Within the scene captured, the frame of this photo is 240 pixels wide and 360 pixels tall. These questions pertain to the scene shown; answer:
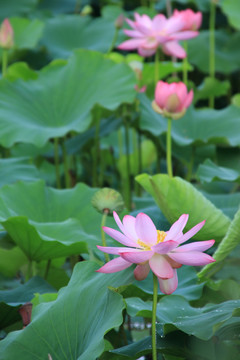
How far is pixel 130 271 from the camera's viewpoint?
35.0 inches

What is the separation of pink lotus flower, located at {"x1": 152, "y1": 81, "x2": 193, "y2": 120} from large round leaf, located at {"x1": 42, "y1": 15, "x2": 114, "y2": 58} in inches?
52.9

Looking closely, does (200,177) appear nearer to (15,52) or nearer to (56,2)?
(15,52)

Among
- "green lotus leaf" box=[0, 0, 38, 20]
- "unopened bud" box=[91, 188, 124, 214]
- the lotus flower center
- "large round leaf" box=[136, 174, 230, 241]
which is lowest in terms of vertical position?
"green lotus leaf" box=[0, 0, 38, 20]

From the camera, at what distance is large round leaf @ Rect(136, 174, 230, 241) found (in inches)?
43.9

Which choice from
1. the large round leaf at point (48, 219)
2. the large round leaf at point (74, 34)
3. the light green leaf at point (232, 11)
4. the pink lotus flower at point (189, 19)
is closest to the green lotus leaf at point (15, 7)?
the large round leaf at point (74, 34)

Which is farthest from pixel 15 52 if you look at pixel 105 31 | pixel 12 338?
pixel 12 338

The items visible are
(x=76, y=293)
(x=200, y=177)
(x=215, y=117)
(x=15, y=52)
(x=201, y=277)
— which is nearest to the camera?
(x=76, y=293)

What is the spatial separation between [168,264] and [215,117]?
1.16 m

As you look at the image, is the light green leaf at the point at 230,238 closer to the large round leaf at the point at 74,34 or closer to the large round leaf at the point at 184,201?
the large round leaf at the point at 184,201

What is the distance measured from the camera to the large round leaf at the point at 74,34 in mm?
2676

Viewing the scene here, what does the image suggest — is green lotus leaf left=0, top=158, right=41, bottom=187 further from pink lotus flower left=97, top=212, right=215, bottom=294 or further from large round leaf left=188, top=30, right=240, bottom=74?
large round leaf left=188, top=30, right=240, bottom=74

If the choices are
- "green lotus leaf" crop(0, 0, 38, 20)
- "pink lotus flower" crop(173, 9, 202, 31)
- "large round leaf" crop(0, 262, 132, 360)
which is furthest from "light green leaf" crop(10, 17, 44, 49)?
"large round leaf" crop(0, 262, 132, 360)

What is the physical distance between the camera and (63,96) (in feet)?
5.94

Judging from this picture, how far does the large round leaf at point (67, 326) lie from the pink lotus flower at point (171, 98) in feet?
1.88
